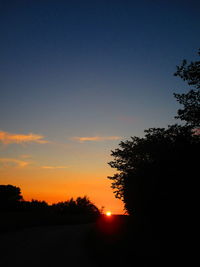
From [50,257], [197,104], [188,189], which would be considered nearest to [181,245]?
[188,189]

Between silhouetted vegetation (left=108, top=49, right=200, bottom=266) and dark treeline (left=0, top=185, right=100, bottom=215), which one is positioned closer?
silhouetted vegetation (left=108, top=49, right=200, bottom=266)

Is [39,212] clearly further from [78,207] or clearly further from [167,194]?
[167,194]

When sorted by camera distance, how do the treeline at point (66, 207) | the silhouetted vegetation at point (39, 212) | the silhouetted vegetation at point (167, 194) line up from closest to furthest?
the silhouetted vegetation at point (167, 194)
the silhouetted vegetation at point (39, 212)
the treeline at point (66, 207)

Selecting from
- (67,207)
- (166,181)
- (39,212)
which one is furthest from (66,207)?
(166,181)

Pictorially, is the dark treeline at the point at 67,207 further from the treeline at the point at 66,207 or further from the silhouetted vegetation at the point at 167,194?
the silhouetted vegetation at the point at 167,194

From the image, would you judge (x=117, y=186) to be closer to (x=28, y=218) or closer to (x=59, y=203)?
(x=28, y=218)

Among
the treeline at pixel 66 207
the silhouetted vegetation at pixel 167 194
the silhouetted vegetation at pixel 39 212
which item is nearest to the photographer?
the silhouetted vegetation at pixel 167 194

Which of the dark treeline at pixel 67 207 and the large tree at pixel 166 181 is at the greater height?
the dark treeline at pixel 67 207

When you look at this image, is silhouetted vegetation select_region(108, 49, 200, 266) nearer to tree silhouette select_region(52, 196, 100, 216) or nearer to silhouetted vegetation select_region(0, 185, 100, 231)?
silhouetted vegetation select_region(0, 185, 100, 231)

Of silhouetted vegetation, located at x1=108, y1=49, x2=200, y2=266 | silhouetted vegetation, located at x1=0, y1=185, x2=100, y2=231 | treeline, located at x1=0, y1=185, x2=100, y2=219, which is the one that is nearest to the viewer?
silhouetted vegetation, located at x1=108, y1=49, x2=200, y2=266

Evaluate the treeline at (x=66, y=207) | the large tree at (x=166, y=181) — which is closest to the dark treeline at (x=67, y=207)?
the treeline at (x=66, y=207)

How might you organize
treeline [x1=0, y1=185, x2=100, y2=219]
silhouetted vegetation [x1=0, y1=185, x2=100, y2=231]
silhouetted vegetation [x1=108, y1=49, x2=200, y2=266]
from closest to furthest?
silhouetted vegetation [x1=108, y1=49, x2=200, y2=266] → silhouetted vegetation [x1=0, y1=185, x2=100, y2=231] → treeline [x1=0, y1=185, x2=100, y2=219]

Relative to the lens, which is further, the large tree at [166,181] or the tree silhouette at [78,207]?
the tree silhouette at [78,207]

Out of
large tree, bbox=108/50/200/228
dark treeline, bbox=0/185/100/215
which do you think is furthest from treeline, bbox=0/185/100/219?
large tree, bbox=108/50/200/228
